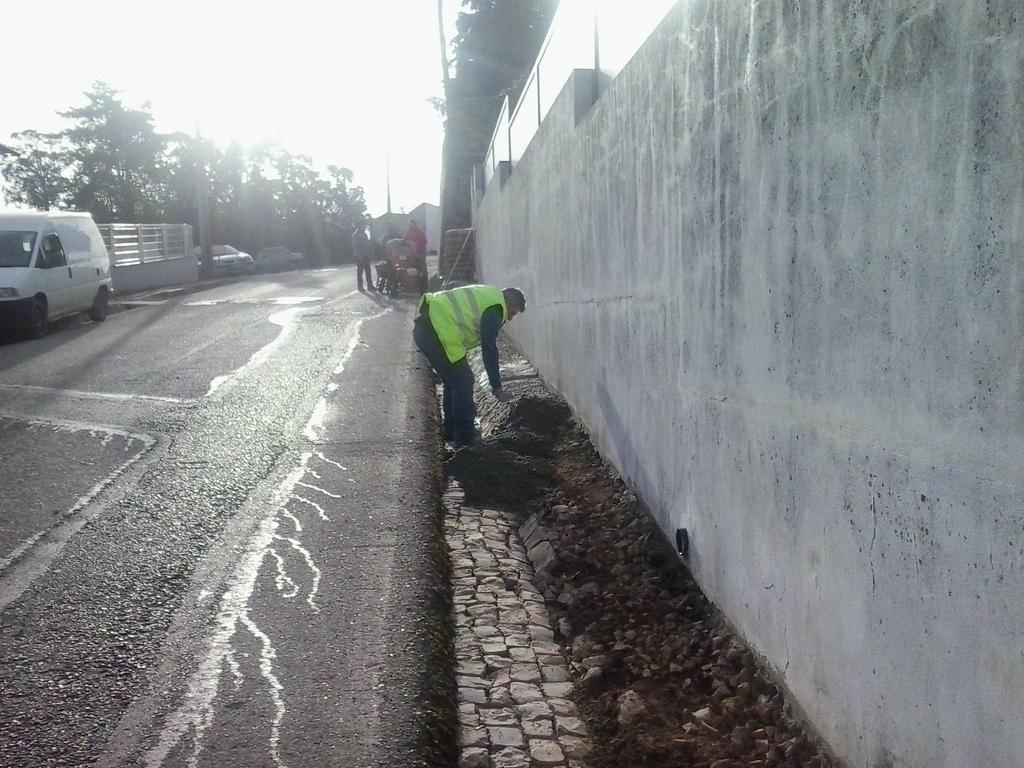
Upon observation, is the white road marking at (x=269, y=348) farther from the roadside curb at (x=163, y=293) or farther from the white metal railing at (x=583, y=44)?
the roadside curb at (x=163, y=293)

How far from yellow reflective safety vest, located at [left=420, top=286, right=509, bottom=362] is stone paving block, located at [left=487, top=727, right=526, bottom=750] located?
4.70 m

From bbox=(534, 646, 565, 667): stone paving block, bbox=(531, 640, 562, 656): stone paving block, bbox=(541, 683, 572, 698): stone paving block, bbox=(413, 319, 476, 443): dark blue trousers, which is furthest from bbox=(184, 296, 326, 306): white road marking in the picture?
bbox=(541, 683, 572, 698): stone paving block

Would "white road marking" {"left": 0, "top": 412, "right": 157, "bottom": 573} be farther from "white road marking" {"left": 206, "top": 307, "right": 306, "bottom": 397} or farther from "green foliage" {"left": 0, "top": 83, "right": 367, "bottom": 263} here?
"green foliage" {"left": 0, "top": 83, "right": 367, "bottom": 263}

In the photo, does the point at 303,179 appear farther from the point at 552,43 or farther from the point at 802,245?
the point at 802,245

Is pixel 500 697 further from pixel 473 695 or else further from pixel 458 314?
pixel 458 314

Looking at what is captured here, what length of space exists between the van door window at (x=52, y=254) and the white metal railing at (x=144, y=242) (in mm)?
7952

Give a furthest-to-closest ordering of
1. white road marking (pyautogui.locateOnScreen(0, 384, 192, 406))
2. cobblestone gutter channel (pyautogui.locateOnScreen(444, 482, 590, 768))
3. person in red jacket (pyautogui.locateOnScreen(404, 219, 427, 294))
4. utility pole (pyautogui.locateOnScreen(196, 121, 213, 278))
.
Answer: utility pole (pyautogui.locateOnScreen(196, 121, 213, 278)) < person in red jacket (pyautogui.locateOnScreen(404, 219, 427, 294)) < white road marking (pyautogui.locateOnScreen(0, 384, 192, 406)) < cobblestone gutter channel (pyautogui.locateOnScreen(444, 482, 590, 768))

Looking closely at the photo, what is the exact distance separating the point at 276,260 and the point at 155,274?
24.1 metres

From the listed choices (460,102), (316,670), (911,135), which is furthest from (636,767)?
(460,102)

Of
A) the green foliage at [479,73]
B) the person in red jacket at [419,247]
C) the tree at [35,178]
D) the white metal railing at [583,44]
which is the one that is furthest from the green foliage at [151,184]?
the white metal railing at [583,44]

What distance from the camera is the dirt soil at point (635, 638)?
3463mm

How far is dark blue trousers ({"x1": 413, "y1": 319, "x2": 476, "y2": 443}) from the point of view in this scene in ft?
27.1

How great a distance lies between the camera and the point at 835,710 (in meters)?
2.96

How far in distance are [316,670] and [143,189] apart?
218ft
